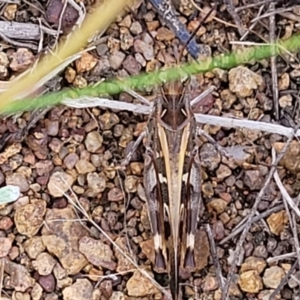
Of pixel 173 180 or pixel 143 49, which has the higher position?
pixel 143 49

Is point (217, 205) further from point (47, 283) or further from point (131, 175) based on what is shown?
point (47, 283)

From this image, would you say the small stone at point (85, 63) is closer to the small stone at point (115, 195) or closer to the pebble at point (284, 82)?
the small stone at point (115, 195)

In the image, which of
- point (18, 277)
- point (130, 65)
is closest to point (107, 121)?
point (130, 65)

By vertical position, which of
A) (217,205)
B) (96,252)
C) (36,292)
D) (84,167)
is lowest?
(36,292)

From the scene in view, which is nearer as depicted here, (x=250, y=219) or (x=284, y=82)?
(x=250, y=219)

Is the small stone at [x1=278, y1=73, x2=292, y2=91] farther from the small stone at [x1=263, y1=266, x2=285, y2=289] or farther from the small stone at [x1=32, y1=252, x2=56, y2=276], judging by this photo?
the small stone at [x1=32, y1=252, x2=56, y2=276]

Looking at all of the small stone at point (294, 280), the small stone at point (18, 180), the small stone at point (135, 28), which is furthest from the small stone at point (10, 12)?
the small stone at point (294, 280)

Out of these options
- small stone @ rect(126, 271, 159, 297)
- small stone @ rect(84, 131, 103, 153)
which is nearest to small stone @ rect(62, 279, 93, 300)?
small stone @ rect(126, 271, 159, 297)
